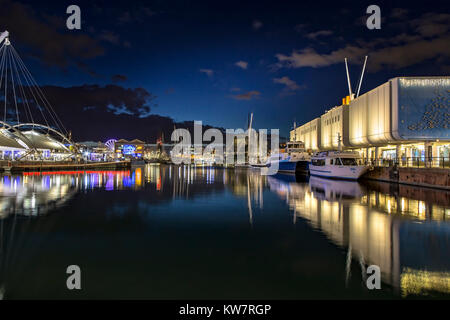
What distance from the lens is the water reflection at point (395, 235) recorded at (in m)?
7.86

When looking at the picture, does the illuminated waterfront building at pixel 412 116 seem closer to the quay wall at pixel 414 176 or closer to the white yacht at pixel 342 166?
the quay wall at pixel 414 176

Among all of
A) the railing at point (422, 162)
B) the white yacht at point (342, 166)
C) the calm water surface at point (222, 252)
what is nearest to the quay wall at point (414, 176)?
the railing at point (422, 162)

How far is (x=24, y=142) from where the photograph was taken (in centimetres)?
9288

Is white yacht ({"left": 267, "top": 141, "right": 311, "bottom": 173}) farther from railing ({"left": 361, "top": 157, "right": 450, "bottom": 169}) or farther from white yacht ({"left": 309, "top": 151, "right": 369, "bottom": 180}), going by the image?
white yacht ({"left": 309, "top": 151, "right": 369, "bottom": 180})

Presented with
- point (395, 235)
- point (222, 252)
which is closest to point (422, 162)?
point (395, 235)

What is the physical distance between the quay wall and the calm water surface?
13.9 m

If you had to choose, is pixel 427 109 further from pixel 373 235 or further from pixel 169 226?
pixel 169 226

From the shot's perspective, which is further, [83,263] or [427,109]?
[427,109]

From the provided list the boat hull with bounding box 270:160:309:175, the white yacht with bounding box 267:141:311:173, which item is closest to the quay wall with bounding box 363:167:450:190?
the boat hull with bounding box 270:160:309:175

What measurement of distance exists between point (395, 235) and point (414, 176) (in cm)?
2602
